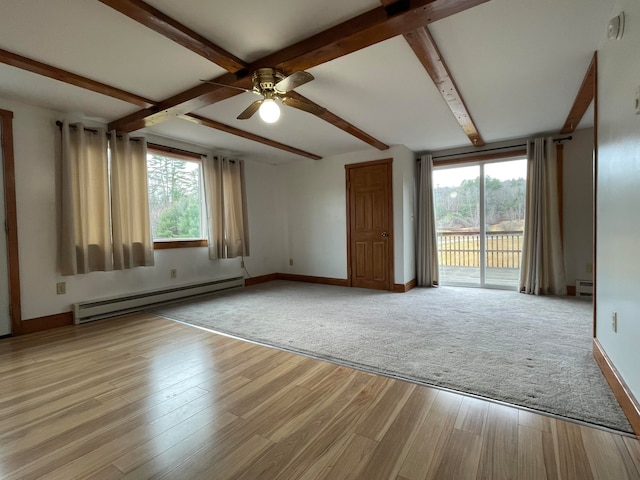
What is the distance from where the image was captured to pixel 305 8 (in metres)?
1.76

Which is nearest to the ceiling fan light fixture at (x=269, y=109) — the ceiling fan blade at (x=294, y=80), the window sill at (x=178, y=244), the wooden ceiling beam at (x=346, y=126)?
the ceiling fan blade at (x=294, y=80)

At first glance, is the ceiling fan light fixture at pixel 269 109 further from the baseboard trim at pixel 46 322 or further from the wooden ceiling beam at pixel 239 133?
the baseboard trim at pixel 46 322

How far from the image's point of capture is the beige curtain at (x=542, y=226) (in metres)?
4.16

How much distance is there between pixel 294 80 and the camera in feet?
7.12

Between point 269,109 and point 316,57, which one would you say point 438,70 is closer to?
point 316,57

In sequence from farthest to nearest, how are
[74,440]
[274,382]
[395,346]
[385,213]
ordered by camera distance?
1. [385,213]
2. [395,346]
3. [274,382]
4. [74,440]

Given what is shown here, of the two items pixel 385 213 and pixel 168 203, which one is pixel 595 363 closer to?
pixel 385 213

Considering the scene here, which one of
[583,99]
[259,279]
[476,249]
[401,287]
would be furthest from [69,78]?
[476,249]

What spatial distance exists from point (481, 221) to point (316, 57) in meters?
3.90

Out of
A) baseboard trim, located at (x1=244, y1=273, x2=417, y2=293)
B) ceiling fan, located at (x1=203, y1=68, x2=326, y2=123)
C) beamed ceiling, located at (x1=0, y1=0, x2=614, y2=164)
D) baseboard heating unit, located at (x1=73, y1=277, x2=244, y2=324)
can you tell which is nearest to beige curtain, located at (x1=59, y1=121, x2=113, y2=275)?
beamed ceiling, located at (x1=0, y1=0, x2=614, y2=164)

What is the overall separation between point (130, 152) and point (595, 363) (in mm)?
4953

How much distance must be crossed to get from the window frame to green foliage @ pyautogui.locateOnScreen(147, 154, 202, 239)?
0.07 meters

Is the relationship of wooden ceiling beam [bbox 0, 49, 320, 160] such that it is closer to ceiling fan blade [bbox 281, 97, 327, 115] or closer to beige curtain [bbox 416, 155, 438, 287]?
ceiling fan blade [bbox 281, 97, 327, 115]

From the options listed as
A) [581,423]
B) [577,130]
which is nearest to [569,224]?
[577,130]
